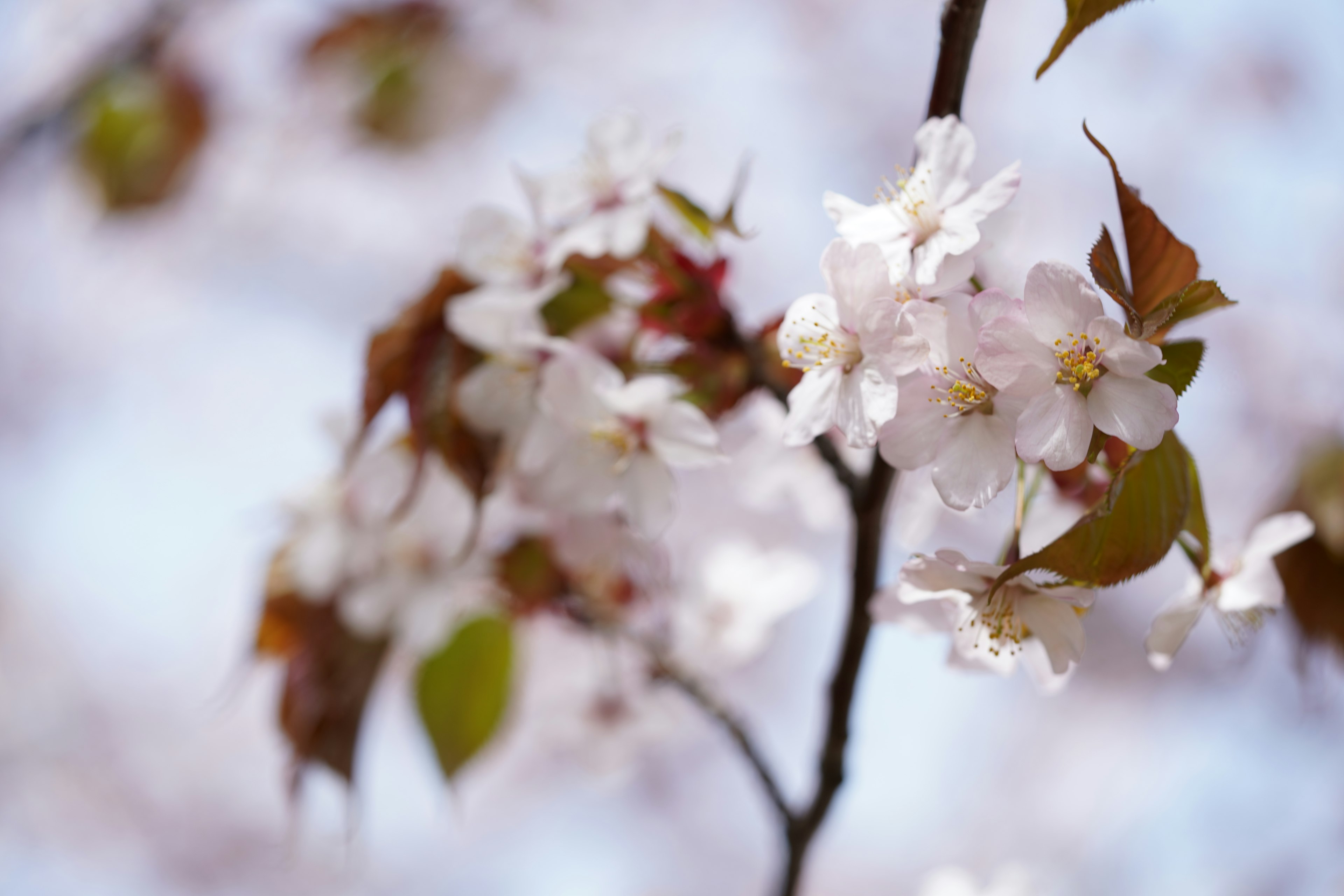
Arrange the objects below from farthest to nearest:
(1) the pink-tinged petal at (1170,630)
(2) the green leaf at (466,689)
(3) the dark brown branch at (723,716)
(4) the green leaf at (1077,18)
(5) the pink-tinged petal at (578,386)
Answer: (2) the green leaf at (466,689) → (3) the dark brown branch at (723,716) → (5) the pink-tinged petal at (578,386) → (1) the pink-tinged petal at (1170,630) → (4) the green leaf at (1077,18)

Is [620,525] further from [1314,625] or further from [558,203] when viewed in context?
[1314,625]

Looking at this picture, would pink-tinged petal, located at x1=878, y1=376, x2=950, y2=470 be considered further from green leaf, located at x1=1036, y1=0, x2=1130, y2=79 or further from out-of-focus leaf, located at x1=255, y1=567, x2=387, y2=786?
out-of-focus leaf, located at x1=255, y1=567, x2=387, y2=786

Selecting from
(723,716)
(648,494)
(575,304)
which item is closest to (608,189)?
(575,304)

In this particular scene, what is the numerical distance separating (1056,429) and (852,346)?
105mm

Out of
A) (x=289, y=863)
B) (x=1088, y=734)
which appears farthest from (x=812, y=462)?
(x=1088, y=734)

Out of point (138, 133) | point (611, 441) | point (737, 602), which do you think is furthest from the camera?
point (138, 133)

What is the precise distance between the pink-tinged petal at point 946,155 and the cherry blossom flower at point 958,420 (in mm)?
55

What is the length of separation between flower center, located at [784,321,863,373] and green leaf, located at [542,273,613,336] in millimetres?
234

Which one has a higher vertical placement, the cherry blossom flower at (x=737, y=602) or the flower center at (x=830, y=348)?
the flower center at (x=830, y=348)

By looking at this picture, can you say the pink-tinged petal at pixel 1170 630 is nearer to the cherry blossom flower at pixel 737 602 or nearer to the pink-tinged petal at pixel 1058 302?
the pink-tinged petal at pixel 1058 302

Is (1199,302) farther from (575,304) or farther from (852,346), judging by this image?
(575,304)

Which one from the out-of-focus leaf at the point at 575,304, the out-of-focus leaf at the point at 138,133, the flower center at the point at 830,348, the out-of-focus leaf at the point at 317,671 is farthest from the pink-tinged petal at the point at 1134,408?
the out-of-focus leaf at the point at 138,133

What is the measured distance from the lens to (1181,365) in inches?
15.7

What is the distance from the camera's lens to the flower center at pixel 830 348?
44 centimetres
